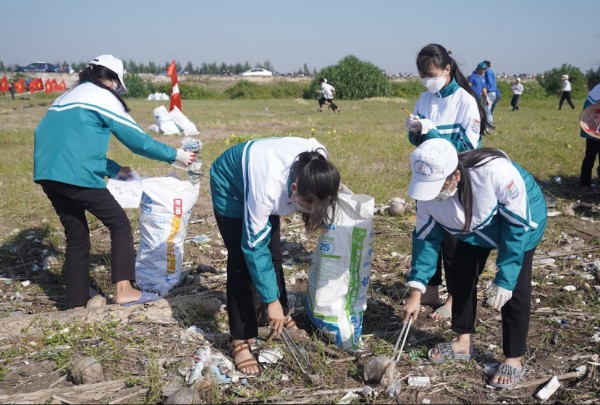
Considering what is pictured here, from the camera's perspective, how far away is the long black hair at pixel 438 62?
3.40 meters

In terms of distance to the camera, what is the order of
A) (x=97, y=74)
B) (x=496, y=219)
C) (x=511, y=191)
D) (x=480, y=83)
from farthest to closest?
(x=480, y=83), (x=97, y=74), (x=496, y=219), (x=511, y=191)

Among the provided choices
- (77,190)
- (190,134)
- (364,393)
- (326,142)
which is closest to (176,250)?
(77,190)

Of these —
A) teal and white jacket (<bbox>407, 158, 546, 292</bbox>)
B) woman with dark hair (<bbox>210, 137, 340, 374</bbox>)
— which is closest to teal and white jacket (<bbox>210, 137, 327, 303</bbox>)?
woman with dark hair (<bbox>210, 137, 340, 374</bbox>)

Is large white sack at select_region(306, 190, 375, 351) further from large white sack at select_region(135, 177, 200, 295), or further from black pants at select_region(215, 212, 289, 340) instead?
large white sack at select_region(135, 177, 200, 295)

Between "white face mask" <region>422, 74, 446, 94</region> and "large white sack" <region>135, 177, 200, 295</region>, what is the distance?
1.75m

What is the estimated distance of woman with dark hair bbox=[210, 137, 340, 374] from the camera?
7.70 feet

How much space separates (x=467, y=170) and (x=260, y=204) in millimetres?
958

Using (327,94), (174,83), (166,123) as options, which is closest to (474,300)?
(174,83)

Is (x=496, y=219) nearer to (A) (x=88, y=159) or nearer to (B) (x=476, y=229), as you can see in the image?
(B) (x=476, y=229)

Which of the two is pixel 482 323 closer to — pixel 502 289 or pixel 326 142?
pixel 502 289

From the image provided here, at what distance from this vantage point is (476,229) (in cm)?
259

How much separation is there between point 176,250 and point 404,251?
1.96 m

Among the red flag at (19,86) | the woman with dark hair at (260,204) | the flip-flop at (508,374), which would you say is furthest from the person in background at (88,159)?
the red flag at (19,86)

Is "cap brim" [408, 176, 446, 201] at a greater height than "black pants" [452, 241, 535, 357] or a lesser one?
greater
